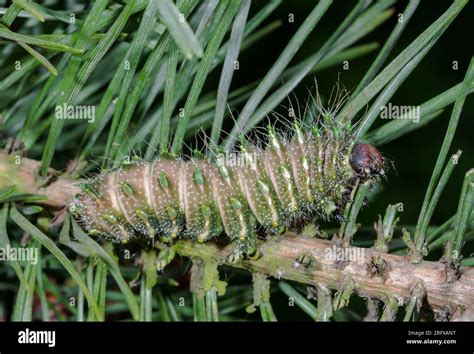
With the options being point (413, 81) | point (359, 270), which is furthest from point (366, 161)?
point (413, 81)

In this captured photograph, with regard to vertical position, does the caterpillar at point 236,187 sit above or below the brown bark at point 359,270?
above

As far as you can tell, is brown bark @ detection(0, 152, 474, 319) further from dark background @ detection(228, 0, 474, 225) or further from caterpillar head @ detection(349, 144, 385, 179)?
dark background @ detection(228, 0, 474, 225)

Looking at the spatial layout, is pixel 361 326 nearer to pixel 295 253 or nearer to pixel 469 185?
pixel 295 253

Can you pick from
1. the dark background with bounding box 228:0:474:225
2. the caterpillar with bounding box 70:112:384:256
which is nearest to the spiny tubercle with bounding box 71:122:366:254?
the caterpillar with bounding box 70:112:384:256

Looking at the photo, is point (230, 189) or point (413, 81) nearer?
point (230, 189)

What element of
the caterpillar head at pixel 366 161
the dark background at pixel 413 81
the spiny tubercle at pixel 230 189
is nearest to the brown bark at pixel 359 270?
the spiny tubercle at pixel 230 189

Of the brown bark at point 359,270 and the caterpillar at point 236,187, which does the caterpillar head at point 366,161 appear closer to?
the caterpillar at point 236,187

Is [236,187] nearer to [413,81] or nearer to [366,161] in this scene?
[366,161]
